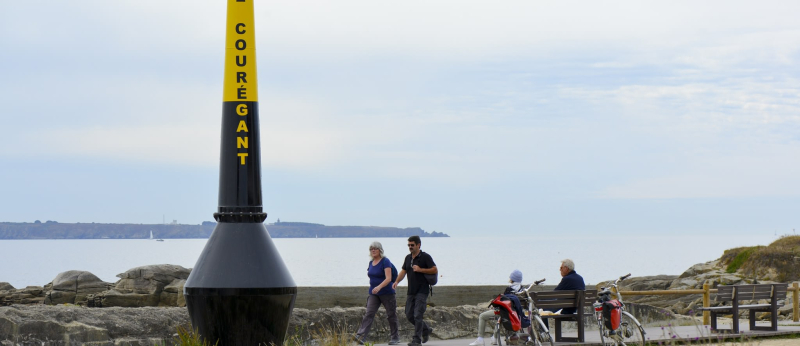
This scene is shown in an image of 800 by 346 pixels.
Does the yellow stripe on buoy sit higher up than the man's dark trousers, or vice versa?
the yellow stripe on buoy

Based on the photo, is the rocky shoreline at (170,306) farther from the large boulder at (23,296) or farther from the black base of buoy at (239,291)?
the black base of buoy at (239,291)

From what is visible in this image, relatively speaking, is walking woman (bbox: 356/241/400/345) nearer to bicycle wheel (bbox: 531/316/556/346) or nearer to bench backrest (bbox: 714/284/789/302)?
bicycle wheel (bbox: 531/316/556/346)

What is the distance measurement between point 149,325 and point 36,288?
17646 mm

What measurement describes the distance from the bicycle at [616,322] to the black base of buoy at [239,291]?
3725 mm

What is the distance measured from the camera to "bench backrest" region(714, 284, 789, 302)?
13789mm

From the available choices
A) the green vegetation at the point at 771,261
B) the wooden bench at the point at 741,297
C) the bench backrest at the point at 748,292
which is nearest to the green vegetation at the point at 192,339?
the wooden bench at the point at 741,297

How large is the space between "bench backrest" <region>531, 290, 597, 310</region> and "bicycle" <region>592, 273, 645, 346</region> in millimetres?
227

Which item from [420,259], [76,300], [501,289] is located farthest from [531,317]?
[76,300]

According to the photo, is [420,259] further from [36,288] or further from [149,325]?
[36,288]

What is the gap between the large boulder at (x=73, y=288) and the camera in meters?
24.6

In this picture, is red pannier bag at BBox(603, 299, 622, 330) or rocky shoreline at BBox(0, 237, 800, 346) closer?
rocky shoreline at BBox(0, 237, 800, 346)

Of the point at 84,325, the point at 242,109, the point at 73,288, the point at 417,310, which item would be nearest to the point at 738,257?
the point at 73,288

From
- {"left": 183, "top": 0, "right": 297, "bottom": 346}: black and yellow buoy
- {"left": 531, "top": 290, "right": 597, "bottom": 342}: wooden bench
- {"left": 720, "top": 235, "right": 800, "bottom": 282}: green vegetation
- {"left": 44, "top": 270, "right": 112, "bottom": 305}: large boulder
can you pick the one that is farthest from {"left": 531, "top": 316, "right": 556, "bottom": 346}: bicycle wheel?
{"left": 720, "top": 235, "right": 800, "bottom": 282}: green vegetation

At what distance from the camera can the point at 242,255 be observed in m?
9.59
